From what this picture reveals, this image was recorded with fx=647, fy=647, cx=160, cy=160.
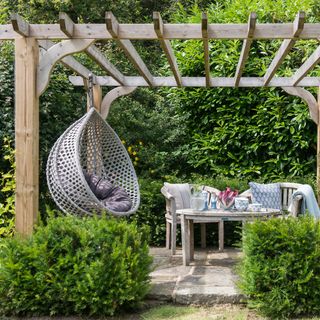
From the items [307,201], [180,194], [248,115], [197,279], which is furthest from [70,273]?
[248,115]

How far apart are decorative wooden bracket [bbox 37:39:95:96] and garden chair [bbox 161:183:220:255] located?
7.20 ft

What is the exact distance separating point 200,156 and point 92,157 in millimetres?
2754

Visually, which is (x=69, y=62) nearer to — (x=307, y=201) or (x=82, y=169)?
(x=82, y=169)

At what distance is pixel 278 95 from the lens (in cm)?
882

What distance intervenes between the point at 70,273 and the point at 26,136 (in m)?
1.24

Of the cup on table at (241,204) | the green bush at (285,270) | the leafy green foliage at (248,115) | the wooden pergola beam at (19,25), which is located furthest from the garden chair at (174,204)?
the wooden pergola beam at (19,25)

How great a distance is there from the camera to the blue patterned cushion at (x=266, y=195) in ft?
25.0

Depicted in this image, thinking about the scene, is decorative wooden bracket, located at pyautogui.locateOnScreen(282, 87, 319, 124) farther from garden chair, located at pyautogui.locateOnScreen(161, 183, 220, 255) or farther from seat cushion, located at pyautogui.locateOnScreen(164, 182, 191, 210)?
seat cushion, located at pyautogui.locateOnScreen(164, 182, 191, 210)

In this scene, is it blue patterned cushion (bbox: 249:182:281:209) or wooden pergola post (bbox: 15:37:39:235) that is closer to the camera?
wooden pergola post (bbox: 15:37:39:235)

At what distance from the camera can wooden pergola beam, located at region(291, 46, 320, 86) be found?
6109 millimetres

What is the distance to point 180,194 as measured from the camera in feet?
24.7

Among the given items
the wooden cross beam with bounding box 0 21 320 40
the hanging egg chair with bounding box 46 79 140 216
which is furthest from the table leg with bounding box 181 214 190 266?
the wooden cross beam with bounding box 0 21 320 40

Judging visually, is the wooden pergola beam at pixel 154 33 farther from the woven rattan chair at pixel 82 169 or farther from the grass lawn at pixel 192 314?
the grass lawn at pixel 192 314

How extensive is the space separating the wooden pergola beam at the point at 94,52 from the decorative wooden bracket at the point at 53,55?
0.10 meters
